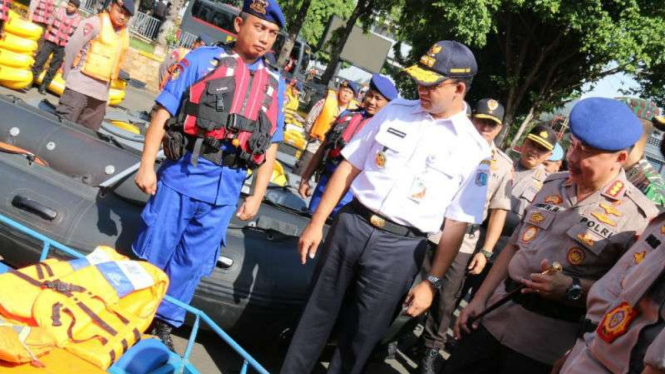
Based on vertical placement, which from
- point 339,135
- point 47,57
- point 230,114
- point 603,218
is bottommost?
point 47,57

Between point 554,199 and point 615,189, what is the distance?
294 millimetres

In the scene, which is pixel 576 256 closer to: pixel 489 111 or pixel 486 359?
pixel 486 359

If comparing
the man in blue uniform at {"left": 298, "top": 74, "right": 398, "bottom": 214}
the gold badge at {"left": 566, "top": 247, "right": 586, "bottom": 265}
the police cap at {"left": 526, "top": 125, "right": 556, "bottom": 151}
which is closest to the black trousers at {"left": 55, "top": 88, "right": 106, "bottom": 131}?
the man in blue uniform at {"left": 298, "top": 74, "right": 398, "bottom": 214}

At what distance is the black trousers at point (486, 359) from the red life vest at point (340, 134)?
231cm

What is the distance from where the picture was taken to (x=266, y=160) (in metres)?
3.63

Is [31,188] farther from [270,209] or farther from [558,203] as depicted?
[558,203]

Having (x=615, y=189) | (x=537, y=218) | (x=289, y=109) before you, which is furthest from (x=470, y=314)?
(x=289, y=109)

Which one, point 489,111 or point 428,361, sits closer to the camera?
point 489,111

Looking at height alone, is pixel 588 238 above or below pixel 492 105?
below

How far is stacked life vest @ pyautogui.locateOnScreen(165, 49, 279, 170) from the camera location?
10.6 ft

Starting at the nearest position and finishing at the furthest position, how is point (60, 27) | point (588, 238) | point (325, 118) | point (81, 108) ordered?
1. point (588, 238)
2. point (81, 108)
3. point (325, 118)
4. point (60, 27)

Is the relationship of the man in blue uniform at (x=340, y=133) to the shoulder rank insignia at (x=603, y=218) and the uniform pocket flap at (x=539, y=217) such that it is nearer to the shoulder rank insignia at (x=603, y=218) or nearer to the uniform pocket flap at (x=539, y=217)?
the uniform pocket flap at (x=539, y=217)

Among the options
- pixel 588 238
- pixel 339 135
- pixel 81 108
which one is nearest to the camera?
pixel 588 238

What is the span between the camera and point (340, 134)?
200 inches
